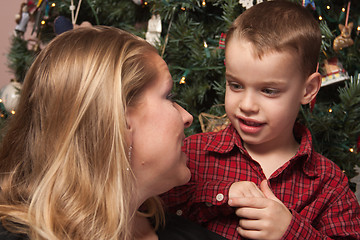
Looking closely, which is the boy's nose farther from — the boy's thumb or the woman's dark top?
the woman's dark top

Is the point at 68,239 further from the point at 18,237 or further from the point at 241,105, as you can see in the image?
the point at 241,105

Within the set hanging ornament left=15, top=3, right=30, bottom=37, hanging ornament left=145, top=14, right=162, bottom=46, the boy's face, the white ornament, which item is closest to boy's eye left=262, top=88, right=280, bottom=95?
the boy's face

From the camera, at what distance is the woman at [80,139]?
0.84 m

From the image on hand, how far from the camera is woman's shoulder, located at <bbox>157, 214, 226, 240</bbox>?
1119 mm

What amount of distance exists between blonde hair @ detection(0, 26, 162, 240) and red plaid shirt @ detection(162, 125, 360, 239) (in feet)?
1.42

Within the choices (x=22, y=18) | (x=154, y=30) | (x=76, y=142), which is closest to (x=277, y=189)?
(x=76, y=142)

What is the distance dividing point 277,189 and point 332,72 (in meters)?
0.64

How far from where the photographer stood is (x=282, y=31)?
116 cm

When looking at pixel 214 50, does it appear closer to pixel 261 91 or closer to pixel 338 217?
pixel 261 91

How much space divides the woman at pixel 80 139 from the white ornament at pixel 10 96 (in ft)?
3.85

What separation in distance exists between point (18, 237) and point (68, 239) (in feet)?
0.31

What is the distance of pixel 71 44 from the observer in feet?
2.91

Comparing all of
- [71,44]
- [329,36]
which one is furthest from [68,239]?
[329,36]

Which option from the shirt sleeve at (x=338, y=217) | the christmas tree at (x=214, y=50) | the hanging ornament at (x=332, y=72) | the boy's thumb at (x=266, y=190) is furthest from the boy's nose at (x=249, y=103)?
the hanging ornament at (x=332, y=72)
